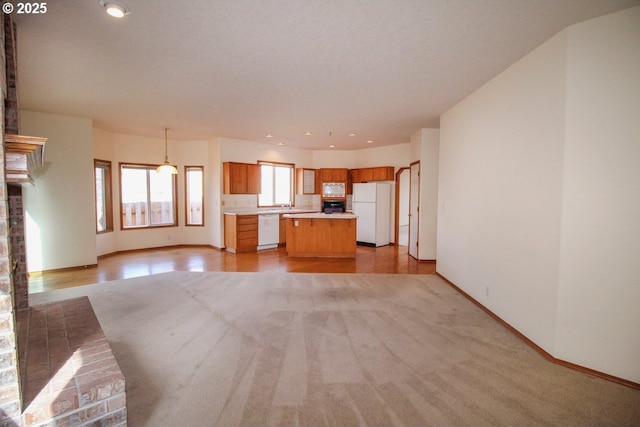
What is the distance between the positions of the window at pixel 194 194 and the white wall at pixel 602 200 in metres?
7.51

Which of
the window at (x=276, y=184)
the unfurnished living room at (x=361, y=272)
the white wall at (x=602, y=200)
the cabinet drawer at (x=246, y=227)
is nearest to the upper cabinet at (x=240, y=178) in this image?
the window at (x=276, y=184)

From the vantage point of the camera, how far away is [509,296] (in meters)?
3.23

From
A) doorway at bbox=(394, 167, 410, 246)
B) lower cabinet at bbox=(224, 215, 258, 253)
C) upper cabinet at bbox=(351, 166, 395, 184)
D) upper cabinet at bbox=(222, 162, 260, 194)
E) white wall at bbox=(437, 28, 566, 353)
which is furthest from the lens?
doorway at bbox=(394, 167, 410, 246)

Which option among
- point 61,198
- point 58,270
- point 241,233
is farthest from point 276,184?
point 58,270

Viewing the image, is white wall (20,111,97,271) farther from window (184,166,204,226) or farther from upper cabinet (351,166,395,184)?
upper cabinet (351,166,395,184)

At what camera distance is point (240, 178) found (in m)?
7.59

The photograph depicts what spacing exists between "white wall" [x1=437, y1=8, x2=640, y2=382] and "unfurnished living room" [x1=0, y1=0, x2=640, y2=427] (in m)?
0.02

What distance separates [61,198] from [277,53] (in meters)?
5.10

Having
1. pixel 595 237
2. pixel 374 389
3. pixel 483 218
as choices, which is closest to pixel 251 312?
pixel 374 389

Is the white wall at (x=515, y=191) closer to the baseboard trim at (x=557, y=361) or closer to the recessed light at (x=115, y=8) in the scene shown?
the baseboard trim at (x=557, y=361)

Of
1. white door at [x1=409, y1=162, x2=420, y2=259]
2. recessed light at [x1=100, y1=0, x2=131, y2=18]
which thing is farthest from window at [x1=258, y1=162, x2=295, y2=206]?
recessed light at [x1=100, y1=0, x2=131, y2=18]

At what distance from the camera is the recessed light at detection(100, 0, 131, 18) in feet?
7.24

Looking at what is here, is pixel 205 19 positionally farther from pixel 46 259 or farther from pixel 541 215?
pixel 46 259

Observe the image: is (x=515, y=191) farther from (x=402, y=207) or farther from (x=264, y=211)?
(x=264, y=211)
